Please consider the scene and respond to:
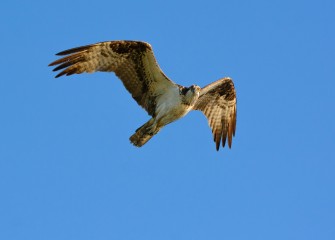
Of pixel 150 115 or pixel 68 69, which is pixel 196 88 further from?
pixel 68 69

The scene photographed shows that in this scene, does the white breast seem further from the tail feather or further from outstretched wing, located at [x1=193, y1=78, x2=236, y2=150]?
outstretched wing, located at [x1=193, y1=78, x2=236, y2=150]

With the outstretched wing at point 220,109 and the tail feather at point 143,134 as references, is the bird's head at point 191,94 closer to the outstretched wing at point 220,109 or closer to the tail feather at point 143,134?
the tail feather at point 143,134

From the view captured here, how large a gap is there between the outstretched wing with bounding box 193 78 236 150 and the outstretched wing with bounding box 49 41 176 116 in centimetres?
182

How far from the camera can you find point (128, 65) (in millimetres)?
12578

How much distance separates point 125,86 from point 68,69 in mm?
1294

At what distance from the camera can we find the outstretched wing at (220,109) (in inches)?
572

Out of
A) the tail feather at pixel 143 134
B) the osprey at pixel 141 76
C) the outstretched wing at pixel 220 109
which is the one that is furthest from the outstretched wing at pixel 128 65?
the outstretched wing at pixel 220 109

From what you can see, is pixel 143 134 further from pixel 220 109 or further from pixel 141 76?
pixel 220 109

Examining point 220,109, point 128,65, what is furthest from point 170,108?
point 220,109

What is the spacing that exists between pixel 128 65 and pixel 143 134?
1.25 metres

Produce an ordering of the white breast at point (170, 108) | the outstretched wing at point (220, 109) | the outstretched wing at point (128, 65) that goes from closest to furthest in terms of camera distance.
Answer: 1. the outstretched wing at point (128, 65)
2. the white breast at point (170, 108)
3. the outstretched wing at point (220, 109)

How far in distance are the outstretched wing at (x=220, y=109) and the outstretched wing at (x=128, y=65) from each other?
1818 mm

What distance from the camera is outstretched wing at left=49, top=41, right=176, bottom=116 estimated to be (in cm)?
1198

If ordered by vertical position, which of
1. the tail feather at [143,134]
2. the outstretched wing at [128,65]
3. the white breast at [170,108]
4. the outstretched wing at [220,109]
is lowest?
the tail feather at [143,134]
